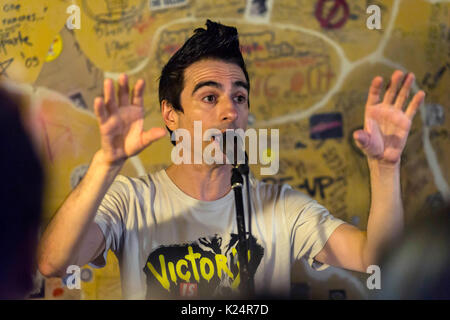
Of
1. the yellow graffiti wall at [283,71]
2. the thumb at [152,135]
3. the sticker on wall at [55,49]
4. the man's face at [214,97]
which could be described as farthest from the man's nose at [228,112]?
the sticker on wall at [55,49]

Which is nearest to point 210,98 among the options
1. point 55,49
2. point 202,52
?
point 202,52

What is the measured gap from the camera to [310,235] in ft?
4.98

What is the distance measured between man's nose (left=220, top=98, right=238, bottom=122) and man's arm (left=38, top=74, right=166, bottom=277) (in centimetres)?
40

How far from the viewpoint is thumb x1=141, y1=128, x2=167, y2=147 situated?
1097 millimetres

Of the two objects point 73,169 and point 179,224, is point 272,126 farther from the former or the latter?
point 73,169

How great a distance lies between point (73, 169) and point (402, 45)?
1.41 meters

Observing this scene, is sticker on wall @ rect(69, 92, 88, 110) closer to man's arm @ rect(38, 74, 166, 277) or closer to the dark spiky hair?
the dark spiky hair

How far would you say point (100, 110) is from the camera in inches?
44.0

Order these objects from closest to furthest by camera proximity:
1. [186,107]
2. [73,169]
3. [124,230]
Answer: [124,230]
[186,107]
[73,169]

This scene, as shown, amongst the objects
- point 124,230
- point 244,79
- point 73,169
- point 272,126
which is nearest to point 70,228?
point 124,230

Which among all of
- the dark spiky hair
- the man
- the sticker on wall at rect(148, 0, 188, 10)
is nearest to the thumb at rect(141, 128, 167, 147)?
the man

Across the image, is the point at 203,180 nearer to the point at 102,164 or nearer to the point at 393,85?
the point at 102,164

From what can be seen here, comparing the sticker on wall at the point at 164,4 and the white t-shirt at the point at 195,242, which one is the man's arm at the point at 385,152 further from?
the sticker on wall at the point at 164,4

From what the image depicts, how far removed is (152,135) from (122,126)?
0.31 ft
